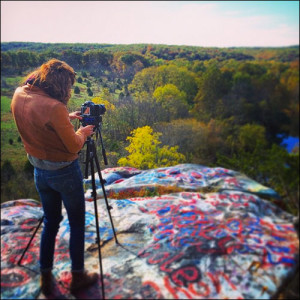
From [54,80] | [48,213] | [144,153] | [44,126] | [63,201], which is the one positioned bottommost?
[144,153]

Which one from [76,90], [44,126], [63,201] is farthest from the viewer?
[76,90]

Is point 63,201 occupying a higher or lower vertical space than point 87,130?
lower

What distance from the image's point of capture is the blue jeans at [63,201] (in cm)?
210

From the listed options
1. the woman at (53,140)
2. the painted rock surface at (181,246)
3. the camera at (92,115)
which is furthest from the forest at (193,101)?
the woman at (53,140)

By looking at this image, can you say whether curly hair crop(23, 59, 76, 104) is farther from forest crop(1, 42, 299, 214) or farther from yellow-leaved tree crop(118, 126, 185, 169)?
yellow-leaved tree crop(118, 126, 185, 169)

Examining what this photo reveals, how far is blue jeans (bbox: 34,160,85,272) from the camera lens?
2096 millimetres

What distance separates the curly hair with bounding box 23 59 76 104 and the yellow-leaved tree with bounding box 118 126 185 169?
404cm

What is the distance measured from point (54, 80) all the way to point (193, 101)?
20.0ft

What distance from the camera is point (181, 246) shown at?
9.43 ft

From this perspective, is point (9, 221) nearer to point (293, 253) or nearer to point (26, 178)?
point (293, 253)

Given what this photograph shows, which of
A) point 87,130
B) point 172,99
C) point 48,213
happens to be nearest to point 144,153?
point 172,99

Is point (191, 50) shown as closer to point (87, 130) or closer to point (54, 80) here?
point (87, 130)

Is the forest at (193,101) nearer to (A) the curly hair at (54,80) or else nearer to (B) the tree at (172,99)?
(B) the tree at (172,99)

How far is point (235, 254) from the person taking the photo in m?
2.67
